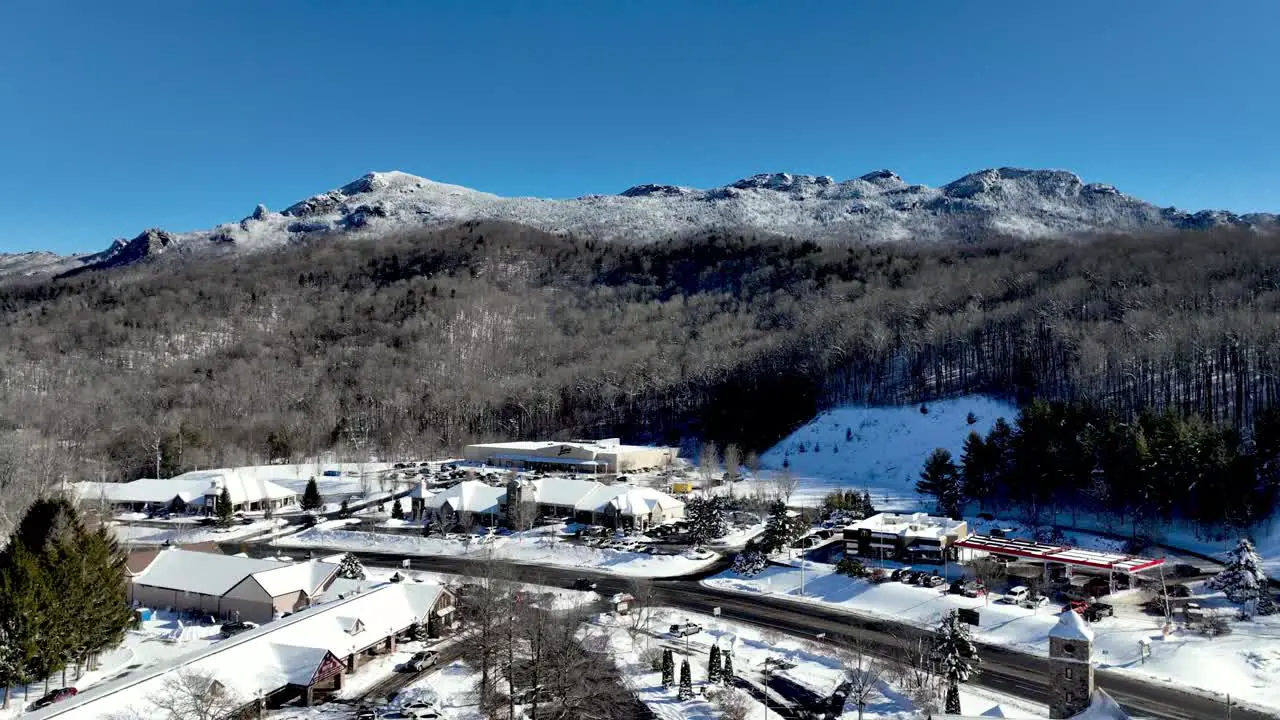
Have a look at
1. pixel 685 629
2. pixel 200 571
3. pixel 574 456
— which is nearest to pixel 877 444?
pixel 574 456

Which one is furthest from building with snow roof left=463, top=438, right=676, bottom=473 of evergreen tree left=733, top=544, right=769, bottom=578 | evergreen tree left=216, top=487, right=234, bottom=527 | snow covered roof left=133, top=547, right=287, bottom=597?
snow covered roof left=133, top=547, right=287, bottom=597

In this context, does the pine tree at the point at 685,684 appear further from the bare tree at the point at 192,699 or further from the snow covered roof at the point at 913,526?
the snow covered roof at the point at 913,526

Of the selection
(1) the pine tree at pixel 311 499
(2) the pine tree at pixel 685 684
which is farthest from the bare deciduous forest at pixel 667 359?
(2) the pine tree at pixel 685 684

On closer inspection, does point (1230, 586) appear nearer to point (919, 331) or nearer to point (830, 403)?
point (830, 403)

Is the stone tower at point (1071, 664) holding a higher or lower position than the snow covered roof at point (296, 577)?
higher

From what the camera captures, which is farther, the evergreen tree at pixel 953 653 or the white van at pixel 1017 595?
the white van at pixel 1017 595

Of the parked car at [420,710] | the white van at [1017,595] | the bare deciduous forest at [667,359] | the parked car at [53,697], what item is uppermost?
the bare deciduous forest at [667,359]
